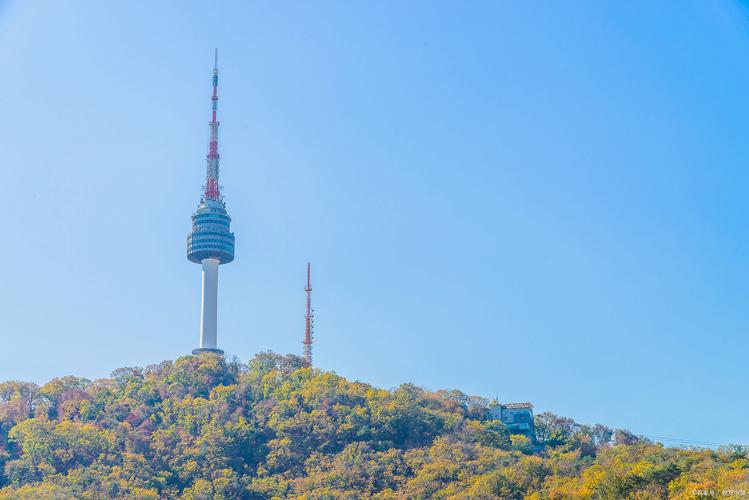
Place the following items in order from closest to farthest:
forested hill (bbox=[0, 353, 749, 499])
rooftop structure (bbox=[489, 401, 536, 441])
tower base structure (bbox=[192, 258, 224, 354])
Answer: forested hill (bbox=[0, 353, 749, 499]) → rooftop structure (bbox=[489, 401, 536, 441]) → tower base structure (bbox=[192, 258, 224, 354])

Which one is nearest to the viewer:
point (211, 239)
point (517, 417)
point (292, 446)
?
point (292, 446)

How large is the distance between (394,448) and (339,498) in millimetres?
10366

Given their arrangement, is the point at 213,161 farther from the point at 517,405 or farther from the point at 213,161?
the point at 517,405

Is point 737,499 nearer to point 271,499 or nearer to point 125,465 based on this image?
point 271,499

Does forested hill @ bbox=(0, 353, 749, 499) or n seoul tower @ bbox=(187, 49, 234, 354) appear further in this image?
n seoul tower @ bbox=(187, 49, 234, 354)

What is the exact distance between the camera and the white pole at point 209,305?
10450 centimetres

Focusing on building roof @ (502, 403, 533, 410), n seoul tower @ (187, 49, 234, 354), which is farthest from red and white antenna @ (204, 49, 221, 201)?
building roof @ (502, 403, 533, 410)

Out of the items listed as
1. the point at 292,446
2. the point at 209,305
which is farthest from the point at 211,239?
the point at 292,446

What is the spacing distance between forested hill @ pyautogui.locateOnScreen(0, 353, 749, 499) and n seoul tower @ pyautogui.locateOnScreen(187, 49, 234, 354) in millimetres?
9482

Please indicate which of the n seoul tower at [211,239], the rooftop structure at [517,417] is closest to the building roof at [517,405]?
the rooftop structure at [517,417]

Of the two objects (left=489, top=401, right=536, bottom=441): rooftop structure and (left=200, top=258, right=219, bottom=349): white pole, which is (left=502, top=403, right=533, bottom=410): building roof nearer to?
(left=489, top=401, right=536, bottom=441): rooftop structure

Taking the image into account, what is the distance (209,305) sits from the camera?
347 feet

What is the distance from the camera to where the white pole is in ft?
343

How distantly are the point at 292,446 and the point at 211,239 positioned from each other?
32179 millimetres
